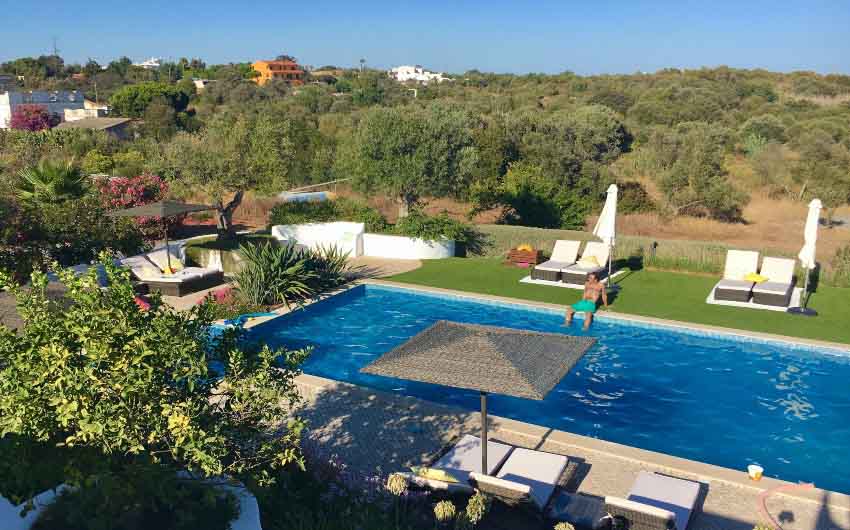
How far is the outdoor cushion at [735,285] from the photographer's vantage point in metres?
16.7

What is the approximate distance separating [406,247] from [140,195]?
8647mm

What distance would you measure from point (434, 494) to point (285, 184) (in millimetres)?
15441

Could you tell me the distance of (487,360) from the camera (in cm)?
782

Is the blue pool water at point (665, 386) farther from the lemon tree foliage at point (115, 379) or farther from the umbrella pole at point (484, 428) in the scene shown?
the lemon tree foliage at point (115, 379)

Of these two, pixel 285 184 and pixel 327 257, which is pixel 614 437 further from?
pixel 285 184

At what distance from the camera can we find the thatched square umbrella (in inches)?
295

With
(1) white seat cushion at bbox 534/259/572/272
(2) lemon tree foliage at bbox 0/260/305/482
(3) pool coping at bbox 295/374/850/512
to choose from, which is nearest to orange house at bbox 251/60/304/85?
(1) white seat cushion at bbox 534/259/572/272

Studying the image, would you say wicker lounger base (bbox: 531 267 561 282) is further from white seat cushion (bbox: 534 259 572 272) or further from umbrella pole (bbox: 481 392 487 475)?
umbrella pole (bbox: 481 392 487 475)

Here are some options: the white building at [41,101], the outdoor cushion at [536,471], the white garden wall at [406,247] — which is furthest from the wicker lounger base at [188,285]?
the white building at [41,101]

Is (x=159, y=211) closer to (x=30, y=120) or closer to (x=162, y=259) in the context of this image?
(x=162, y=259)

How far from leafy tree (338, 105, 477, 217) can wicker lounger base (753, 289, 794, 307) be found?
34.9 feet

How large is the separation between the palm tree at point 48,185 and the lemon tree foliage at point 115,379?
48.0ft

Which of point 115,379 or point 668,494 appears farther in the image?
point 668,494

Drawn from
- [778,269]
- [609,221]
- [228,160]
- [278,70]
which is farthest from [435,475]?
[278,70]
